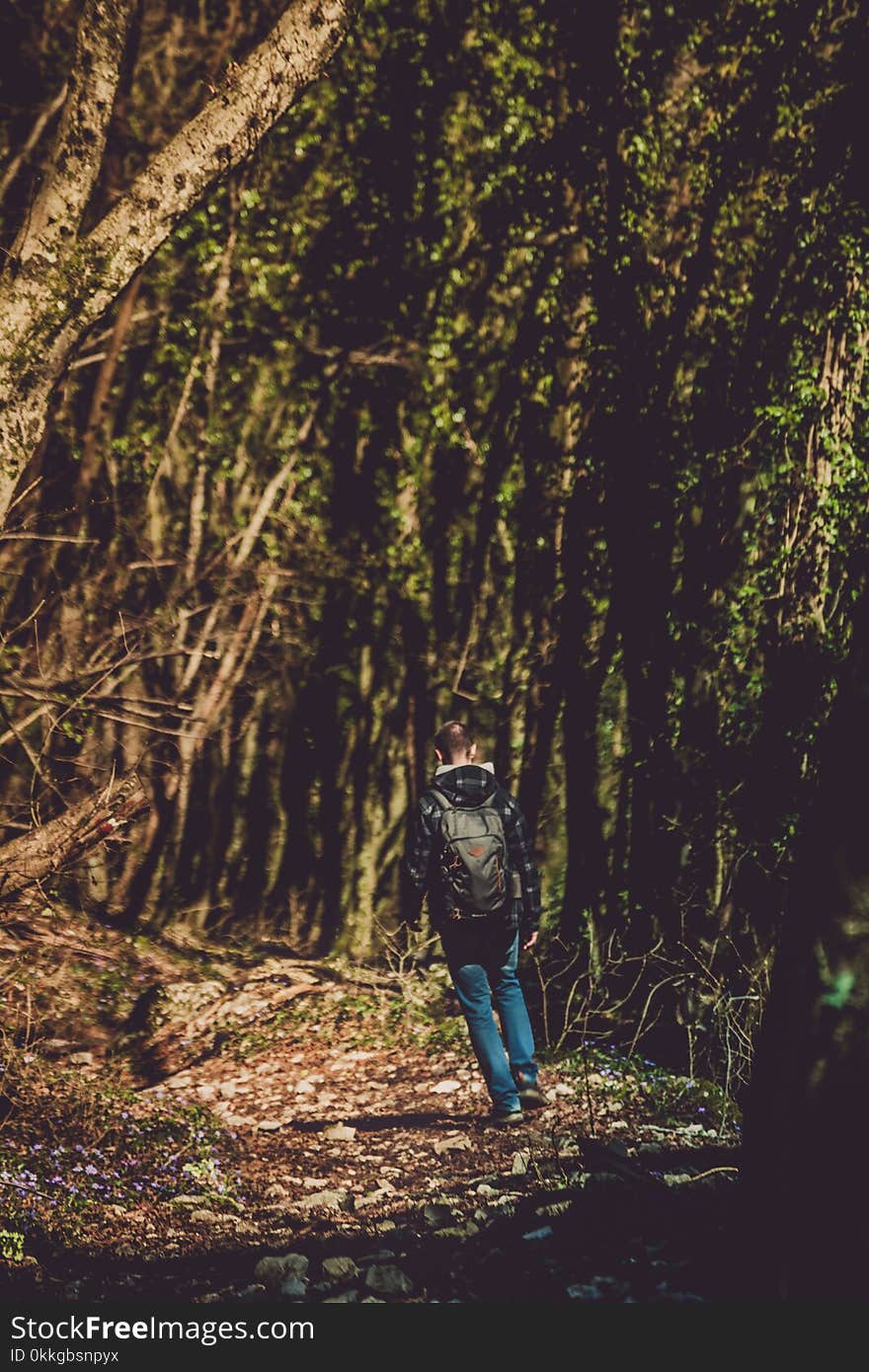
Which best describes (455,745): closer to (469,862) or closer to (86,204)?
(469,862)

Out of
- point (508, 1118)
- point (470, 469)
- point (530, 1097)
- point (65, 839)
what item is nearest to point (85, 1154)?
point (65, 839)

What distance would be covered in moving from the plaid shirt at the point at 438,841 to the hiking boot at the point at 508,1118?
95 cm

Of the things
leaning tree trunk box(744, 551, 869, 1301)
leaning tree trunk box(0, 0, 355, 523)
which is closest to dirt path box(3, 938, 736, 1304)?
leaning tree trunk box(744, 551, 869, 1301)

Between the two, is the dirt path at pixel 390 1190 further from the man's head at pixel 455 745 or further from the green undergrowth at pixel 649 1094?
the man's head at pixel 455 745

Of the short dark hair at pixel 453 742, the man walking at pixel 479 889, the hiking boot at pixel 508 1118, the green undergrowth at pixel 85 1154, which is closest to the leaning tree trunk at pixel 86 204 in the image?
the short dark hair at pixel 453 742

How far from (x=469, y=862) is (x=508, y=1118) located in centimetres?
144

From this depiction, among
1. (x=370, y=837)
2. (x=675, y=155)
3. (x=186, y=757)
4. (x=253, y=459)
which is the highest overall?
(x=675, y=155)

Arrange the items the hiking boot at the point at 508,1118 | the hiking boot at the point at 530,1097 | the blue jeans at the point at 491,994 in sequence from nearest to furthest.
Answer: the blue jeans at the point at 491,994, the hiking boot at the point at 508,1118, the hiking boot at the point at 530,1097

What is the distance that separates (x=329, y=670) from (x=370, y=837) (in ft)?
4.86

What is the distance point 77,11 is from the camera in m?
8.72

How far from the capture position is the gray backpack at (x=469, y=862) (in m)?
5.51

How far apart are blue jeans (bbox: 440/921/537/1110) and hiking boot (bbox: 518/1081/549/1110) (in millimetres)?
112

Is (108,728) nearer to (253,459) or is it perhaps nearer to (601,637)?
(253,459)

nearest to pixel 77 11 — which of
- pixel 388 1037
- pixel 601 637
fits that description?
pixel 601 637
